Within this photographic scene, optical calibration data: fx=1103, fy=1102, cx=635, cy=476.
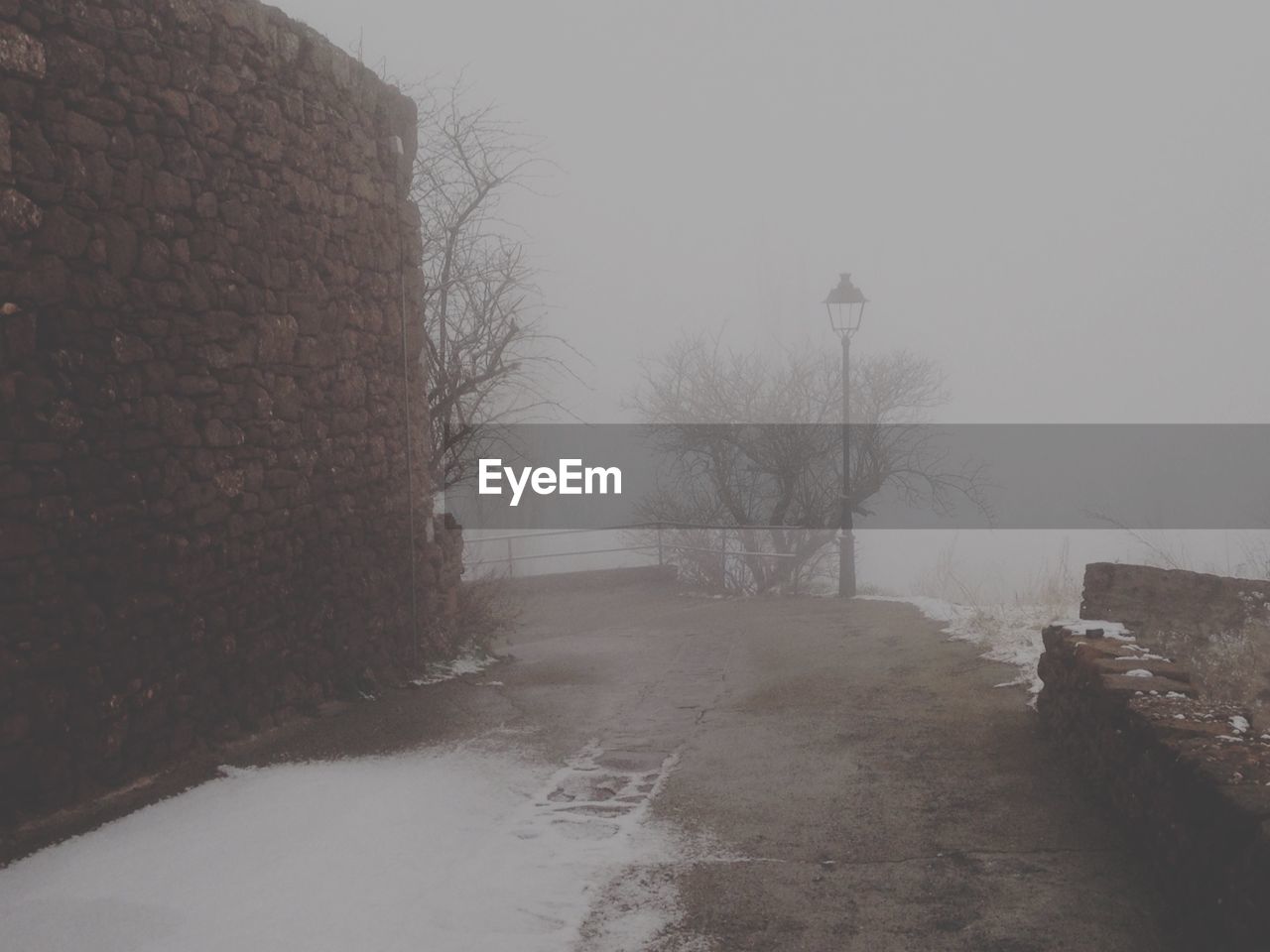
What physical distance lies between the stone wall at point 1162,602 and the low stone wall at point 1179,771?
1.36 m

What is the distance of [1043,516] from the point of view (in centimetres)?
3131

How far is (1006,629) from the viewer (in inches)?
358

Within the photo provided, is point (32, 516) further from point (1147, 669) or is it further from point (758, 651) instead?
point (758, 651)

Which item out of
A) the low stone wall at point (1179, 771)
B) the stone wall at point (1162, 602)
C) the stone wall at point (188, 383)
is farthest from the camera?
the stone wall at point (1162, 602)

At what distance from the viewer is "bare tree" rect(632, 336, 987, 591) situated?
20.0 metres

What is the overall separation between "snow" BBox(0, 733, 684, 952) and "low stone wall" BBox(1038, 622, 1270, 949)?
1.70m

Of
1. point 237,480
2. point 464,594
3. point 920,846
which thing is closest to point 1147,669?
point 920,846

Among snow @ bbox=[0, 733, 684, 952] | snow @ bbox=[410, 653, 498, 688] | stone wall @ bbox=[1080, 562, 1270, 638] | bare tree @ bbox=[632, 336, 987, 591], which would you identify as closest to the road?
snow @ bbox=[0, 733, 684, 952]

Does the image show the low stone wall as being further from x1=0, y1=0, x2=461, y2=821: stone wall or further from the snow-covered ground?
x1=0, y1=0, x2=461, y2=821: stone wall

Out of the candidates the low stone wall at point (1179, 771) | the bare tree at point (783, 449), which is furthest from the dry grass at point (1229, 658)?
the bare tree at point (783, 449)

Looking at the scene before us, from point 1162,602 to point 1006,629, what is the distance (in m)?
2.25

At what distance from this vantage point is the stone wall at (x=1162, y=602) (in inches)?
271

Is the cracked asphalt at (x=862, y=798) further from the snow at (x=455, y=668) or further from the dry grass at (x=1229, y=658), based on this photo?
the dry grass at (x=1229, y=658)

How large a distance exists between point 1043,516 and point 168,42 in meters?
29.6
